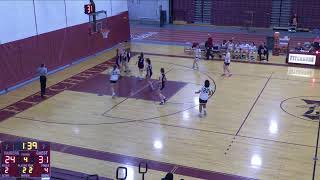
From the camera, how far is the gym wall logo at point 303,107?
1674 cm

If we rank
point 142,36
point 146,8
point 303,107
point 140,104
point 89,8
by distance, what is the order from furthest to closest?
1. point 146,8
2. point 142,36
3. point 89,8
4. point 140,104
5. point 303,107

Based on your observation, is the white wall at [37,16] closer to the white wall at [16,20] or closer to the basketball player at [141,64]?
the white wall at [16,20]

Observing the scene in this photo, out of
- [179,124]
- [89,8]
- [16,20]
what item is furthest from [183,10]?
[179,124]

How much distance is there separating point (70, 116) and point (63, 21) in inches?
355

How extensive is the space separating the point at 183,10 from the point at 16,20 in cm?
2188

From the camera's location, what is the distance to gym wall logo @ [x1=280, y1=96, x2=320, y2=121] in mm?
16742

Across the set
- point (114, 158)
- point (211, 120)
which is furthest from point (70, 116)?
point (211, 120)

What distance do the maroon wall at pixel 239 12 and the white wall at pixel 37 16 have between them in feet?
47.6

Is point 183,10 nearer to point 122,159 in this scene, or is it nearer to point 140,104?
point 140,104

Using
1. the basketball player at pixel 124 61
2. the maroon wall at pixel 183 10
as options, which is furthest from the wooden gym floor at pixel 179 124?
the maroon wall at pixel 183 10

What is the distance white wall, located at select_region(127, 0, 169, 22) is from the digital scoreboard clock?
31821 millimetres

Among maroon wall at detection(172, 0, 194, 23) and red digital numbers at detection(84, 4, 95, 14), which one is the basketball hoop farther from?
maroon wall at detection(172, 0, 194, 23)

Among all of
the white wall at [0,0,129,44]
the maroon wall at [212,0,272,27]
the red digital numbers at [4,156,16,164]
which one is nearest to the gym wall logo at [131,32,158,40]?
the white wall at [0,0,129,44]

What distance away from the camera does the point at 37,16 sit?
21.8 metres
